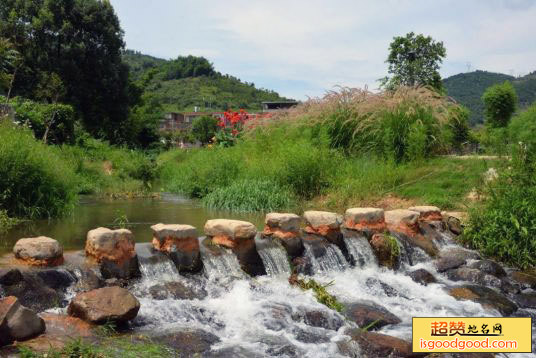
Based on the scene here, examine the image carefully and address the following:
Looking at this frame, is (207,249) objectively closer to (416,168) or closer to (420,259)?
(420,259)

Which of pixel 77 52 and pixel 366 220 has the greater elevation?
pixel 77 52

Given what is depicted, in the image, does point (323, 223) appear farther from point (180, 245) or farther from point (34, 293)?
point (34, 293)

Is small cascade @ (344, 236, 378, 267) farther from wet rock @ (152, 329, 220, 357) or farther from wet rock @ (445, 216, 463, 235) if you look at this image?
wet rock @ (152, 329, 220, 357)

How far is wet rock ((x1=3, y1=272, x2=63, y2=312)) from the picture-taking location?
14.3 ft

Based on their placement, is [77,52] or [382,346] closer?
[382,346]

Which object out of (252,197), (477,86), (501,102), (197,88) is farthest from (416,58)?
(197,88)

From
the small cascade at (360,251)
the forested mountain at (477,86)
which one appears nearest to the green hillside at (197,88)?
the forested mountain at (477,86)

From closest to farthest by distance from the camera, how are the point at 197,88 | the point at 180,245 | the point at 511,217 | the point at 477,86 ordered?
the point at 180,245 < the point at 511,217 < the point at 477,86 < the point at 197,88

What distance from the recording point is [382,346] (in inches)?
162

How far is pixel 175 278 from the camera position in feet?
17.5

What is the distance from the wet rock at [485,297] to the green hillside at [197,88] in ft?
200

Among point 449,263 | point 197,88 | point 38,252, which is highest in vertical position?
point 197,88

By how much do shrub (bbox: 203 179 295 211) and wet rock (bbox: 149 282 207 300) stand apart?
470 cm

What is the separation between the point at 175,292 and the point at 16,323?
1.54 meters
